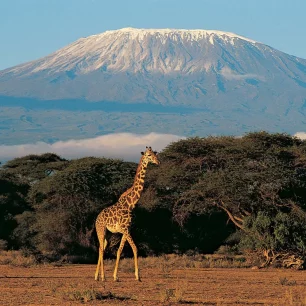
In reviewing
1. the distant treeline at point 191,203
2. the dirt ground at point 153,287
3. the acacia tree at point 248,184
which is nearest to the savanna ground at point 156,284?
the dirt ground at point 153,287

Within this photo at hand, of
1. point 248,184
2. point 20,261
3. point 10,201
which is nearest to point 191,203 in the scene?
point 248,184

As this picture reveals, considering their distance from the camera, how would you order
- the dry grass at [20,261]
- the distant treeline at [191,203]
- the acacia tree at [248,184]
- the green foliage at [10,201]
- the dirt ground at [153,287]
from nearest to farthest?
the dirt ground at [153,287] → the dry grass at [20,261] → the acacia tree at [248,184] → the distant treeline at [191,203] → the green foliage at [10,201]

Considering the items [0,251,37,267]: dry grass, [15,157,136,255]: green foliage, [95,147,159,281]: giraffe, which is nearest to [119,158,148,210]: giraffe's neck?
[95,147,159,281]: giraffe

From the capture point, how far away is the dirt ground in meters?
19.9

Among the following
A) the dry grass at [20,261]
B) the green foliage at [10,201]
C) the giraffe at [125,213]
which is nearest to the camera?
the giraffe at [125,213]

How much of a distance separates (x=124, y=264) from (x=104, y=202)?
381 inches

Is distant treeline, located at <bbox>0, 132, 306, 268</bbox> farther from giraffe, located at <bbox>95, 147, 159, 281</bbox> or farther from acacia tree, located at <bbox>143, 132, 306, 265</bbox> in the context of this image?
giraffe, located at <bbox>95, 147, 159, 281</bbox>

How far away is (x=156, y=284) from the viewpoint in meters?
23.9

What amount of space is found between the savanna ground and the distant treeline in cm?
195

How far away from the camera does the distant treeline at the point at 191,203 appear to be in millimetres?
33188

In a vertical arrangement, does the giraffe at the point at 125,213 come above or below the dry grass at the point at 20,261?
above

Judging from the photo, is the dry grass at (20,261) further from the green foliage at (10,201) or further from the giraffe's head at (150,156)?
the giraffe's head at (150,156)

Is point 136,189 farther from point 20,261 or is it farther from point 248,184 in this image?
point 248,184

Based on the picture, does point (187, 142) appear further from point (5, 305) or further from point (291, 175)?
point (5, 305)
